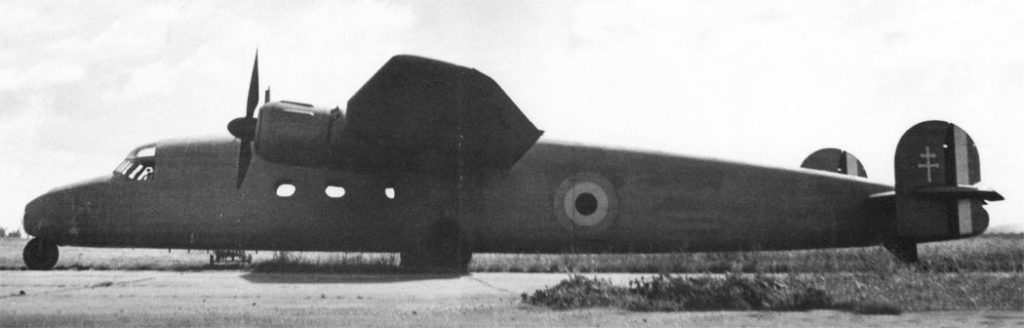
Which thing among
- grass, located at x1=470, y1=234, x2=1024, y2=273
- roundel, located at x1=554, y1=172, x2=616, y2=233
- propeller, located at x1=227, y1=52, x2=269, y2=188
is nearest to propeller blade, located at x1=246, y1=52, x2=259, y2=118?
propeller, located at x1=227, y1=52, x2=269, y2=188

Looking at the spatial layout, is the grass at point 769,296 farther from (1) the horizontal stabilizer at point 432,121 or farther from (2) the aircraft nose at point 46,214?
(2) the aircraft nose at point 46,214

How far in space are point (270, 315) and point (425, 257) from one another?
674 cm

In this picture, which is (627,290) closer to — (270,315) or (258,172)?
(270,315)

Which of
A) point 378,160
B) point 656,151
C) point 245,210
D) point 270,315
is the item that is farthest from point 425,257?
point 270,315

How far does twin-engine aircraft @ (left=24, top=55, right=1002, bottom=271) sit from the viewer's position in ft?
35.9

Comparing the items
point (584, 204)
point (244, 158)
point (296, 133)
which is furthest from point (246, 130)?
point (584, 204)

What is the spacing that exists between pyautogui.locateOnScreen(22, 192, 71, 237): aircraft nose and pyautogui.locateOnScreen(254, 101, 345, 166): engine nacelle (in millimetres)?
3403

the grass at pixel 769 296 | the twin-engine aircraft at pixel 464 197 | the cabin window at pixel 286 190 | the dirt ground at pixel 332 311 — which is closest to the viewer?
the dirt ground at pixel 332 311

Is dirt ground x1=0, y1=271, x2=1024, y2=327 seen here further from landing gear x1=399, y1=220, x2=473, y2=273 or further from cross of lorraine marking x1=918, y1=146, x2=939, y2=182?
cross of lorraine marking x1=918, y1=146, x2=939, y2=182

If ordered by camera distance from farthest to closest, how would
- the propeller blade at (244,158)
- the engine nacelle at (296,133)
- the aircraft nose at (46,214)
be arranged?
1. the aircraft nose at (46,214)
2. the propeller blade at (244,158)
3. the engine nacelle at (296,133)

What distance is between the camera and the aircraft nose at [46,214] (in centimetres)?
1146

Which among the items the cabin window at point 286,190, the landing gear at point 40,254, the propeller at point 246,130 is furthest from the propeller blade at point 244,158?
the landing gear at point 40,254

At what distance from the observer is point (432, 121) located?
1056 centimetres

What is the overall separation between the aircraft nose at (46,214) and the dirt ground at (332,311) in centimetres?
501
